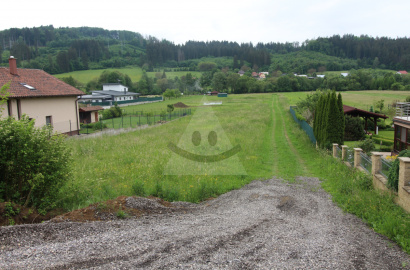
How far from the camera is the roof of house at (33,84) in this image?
23.1 meters

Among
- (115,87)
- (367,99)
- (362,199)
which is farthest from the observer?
(115,87)

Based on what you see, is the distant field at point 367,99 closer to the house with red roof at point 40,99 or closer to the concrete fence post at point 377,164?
the house with red roof at point 40,99

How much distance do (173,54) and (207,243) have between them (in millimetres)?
170189

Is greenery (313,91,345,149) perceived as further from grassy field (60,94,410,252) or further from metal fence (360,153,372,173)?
metal fence (360,153,372,173)

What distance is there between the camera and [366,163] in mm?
11117

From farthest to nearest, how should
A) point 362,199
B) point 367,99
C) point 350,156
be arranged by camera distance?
point 367,99, point 350,156, point 362,199

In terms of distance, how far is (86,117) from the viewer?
3806 cm

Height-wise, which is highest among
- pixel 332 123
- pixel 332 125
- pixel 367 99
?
pixel 367 99

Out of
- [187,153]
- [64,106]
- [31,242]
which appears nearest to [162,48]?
[64,106]

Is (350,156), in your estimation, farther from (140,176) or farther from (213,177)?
(140,176)

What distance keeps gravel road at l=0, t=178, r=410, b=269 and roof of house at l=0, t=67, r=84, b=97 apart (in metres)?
20.6

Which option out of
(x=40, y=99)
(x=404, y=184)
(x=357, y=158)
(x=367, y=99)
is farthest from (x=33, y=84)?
(x=367, y=99)

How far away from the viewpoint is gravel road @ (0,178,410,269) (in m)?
4.68

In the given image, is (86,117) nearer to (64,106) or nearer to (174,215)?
(64,106)
